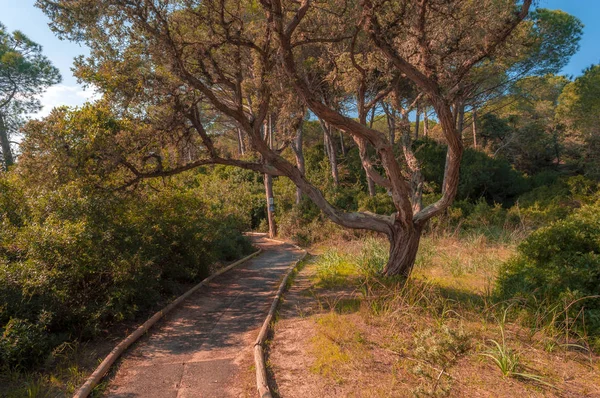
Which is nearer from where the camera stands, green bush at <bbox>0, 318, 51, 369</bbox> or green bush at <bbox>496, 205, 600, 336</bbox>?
green bush at <bbox>0, 318, 51, 369</bbox>

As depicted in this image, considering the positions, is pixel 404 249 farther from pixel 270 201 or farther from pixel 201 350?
pixel 270 201

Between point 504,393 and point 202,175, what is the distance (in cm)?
2855

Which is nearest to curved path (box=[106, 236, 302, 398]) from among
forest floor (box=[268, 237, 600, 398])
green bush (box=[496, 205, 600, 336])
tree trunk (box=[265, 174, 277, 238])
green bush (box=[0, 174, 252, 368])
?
forest floor (box=[268, 237, 600, 398])

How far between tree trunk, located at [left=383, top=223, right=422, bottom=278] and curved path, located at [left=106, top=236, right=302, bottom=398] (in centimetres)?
274

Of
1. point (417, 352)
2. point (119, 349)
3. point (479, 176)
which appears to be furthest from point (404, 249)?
point (479, 176)

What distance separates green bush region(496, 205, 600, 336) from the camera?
4.96 m

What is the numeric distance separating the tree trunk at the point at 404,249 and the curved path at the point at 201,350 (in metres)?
2.74

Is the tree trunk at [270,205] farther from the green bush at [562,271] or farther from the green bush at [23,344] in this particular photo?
the green bush at [23,344]

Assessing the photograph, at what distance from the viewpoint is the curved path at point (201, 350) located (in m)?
4.30

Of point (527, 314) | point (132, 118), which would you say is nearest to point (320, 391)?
point (527, 314)

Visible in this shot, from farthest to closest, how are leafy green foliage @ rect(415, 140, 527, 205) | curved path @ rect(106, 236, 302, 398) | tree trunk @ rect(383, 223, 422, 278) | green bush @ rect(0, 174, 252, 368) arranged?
leafy green foliage @ rect(415, 140, 527, 205)
tree trunk @ rect(383, 223, 422, 278)
green bush @ rect(0, 174, 252, 368)
curved path @ rect(106, 236, 302, 398)

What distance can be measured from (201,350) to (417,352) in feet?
9.93

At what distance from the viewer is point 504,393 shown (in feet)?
11.4

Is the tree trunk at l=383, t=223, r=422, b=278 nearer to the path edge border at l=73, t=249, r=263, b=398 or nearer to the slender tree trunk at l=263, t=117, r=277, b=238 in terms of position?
the path edge border at l=73, t=249, r=263, b=398
